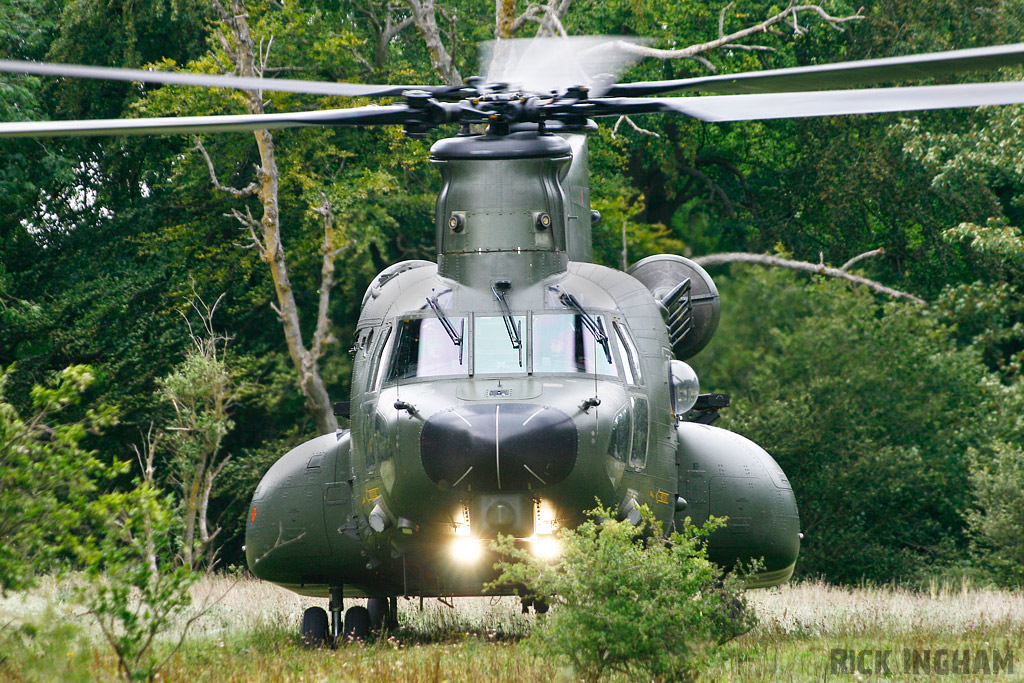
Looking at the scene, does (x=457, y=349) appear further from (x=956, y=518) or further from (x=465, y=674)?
(x=956, y=518)

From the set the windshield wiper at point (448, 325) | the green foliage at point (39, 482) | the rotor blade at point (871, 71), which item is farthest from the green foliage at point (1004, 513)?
the green foliage at point (39, 482)

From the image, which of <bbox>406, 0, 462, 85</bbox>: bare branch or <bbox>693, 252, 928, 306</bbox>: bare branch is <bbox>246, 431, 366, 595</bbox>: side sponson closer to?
<bbox>406, 0, 462, 85</bbox>: bare branch

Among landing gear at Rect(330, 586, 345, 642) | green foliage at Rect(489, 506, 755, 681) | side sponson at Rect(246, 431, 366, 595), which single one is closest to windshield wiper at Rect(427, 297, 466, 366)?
side sponson at Rect(246, 431, 366, 595)

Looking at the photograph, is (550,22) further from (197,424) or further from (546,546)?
(546,546)

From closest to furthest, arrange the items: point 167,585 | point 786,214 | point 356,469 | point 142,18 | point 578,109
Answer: point 167,585, point 578,109, point 356,469, point 142,18, point 786,214

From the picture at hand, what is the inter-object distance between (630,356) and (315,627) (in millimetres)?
4038

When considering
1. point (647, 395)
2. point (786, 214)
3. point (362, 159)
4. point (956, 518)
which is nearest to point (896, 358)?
point (956, 518)

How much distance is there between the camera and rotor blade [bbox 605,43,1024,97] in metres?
6.19

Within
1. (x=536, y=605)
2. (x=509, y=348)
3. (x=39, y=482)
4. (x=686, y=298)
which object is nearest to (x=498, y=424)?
(x=509, y=348)

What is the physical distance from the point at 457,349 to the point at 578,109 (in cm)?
201

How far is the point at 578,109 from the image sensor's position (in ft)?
30.5

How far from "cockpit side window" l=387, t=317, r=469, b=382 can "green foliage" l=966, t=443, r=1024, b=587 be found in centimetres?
1150

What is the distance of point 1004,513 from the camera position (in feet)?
58.5

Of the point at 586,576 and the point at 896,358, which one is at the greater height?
the point at 586,576
